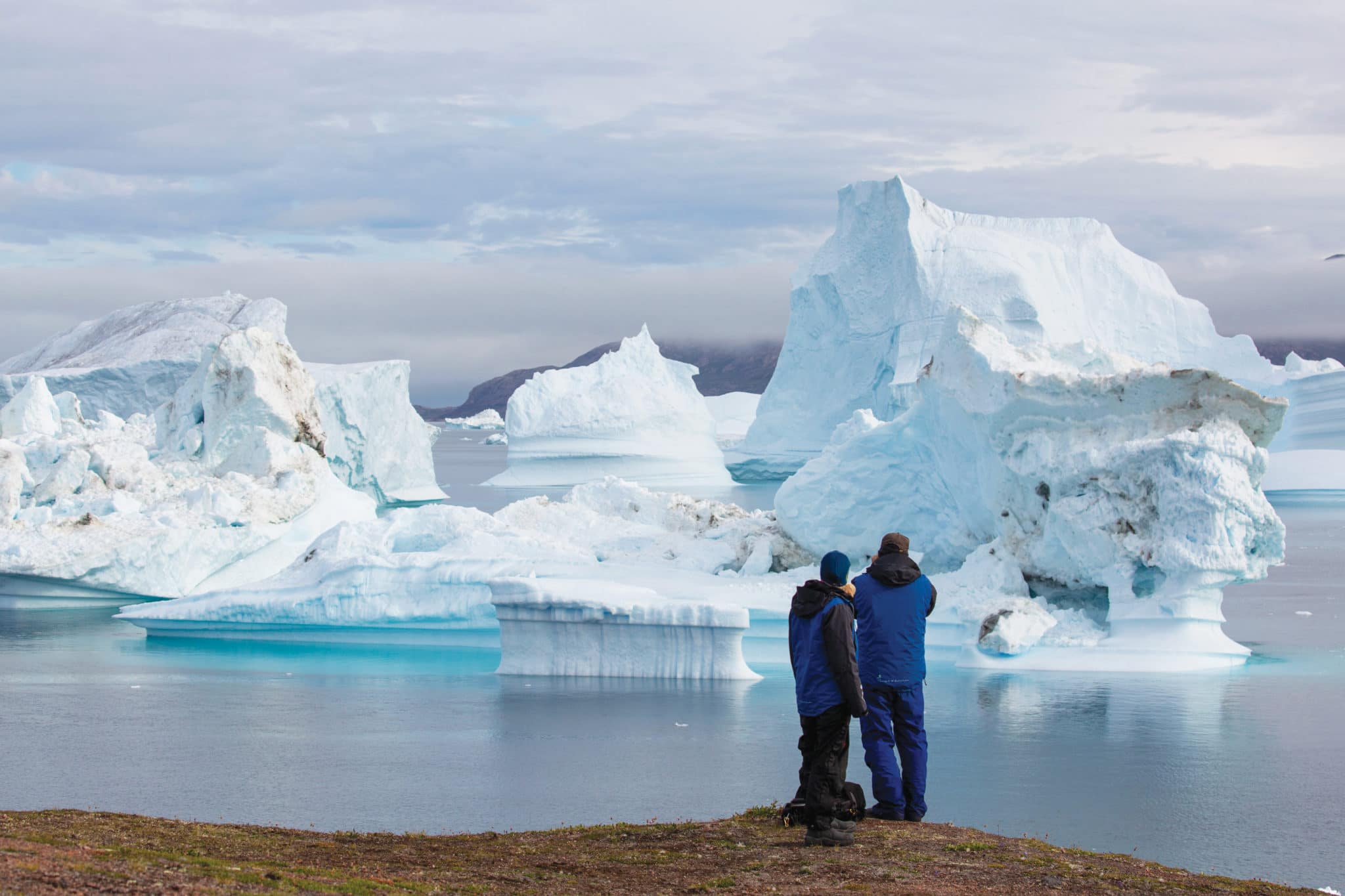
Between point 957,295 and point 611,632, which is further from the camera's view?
point 957,295

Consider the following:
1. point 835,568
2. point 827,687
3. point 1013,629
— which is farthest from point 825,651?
point 1013,629

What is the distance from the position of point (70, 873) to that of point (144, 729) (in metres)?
6.38

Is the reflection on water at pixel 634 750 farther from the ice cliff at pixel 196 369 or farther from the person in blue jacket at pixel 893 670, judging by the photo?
the ice cliff at pixel 196 369

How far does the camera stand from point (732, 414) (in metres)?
56.2

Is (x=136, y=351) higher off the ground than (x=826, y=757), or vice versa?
(x=136, y=351)

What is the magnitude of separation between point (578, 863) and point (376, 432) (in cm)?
2723

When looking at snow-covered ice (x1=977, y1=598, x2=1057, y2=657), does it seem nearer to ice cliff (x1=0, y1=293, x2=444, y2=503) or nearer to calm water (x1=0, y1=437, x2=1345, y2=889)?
calm water (x1=0, y1=437, x2=1345, y2=889)

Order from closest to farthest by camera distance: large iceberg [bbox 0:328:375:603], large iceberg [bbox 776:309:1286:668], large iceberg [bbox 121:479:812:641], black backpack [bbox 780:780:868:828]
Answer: black backpack [bbox 780:780:868:828]
large iceberg [bbox 776:309:1286:668]
large iceberg [bbox 121:479:812:641]
large iceberg [bbox 0:328:375:603]

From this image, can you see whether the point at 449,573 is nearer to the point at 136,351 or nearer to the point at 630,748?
the point at 630,748

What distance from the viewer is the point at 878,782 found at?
A: 18.3 ft

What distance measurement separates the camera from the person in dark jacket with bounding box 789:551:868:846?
5.14 m

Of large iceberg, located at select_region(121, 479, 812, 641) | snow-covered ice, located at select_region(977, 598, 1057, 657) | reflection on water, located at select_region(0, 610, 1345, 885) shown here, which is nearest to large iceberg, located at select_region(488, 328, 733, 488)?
large iceberg, located at select_region(121, 479, 812, 641)

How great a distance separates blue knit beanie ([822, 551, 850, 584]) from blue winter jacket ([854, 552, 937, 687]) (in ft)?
1.13

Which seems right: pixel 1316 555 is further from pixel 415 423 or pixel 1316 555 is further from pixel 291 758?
pixel 415 423
